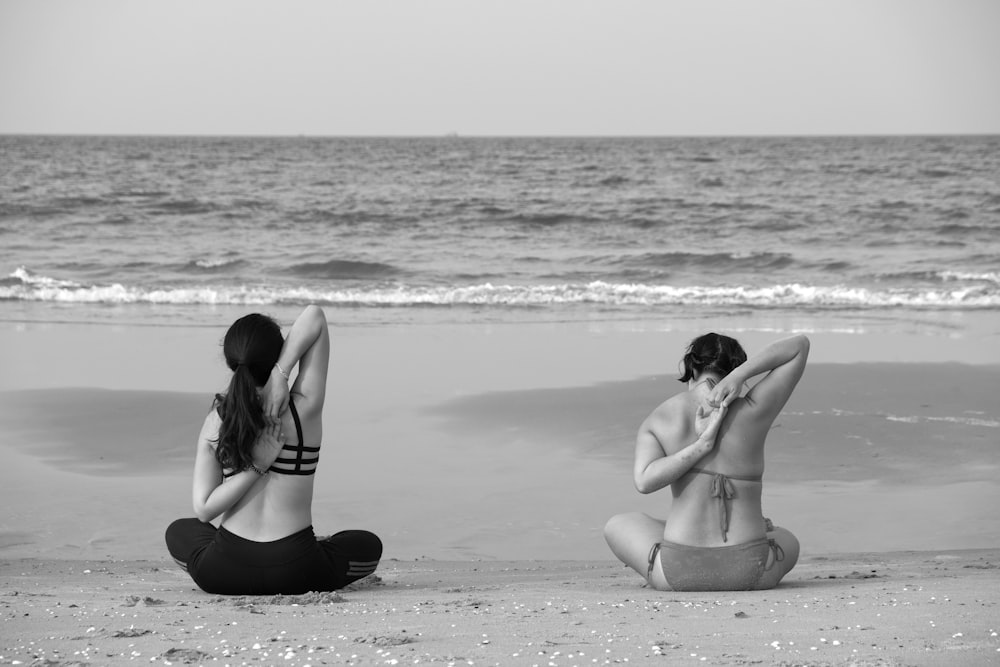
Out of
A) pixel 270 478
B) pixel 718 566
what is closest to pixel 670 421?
pixel 718 566

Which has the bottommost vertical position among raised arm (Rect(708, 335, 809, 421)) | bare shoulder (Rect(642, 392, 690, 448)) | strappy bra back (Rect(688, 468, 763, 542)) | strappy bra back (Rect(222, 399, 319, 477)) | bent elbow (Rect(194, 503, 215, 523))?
bent elbow (Rect(194, 503, 215, 523))

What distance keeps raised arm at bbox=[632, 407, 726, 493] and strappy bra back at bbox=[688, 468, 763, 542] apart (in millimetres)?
102

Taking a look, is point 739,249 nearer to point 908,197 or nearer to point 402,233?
point 402,233

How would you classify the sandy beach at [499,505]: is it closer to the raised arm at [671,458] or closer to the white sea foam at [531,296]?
the raised arm at [671,458]

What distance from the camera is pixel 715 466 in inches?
159

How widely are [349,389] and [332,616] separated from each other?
4.89m

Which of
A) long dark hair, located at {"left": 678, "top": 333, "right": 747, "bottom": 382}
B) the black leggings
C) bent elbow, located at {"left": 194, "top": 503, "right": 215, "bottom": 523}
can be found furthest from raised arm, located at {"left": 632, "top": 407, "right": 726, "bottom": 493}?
bent elbow, located at {"left": 194, "top": 503, "right": 215, "bottom": 523}

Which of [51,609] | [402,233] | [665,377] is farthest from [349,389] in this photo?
[402,233]

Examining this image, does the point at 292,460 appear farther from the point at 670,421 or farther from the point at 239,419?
the point at 670,421

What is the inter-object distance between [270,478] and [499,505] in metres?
1.96

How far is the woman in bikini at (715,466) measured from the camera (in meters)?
4.02

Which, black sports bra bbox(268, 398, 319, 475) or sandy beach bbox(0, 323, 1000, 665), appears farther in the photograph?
black sports bra bbox(268, 398, 319, 475)

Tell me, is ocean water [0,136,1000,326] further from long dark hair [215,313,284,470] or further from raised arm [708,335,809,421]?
raised arm [708,335,809,421]

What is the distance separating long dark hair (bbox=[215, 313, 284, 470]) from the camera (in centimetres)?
393
